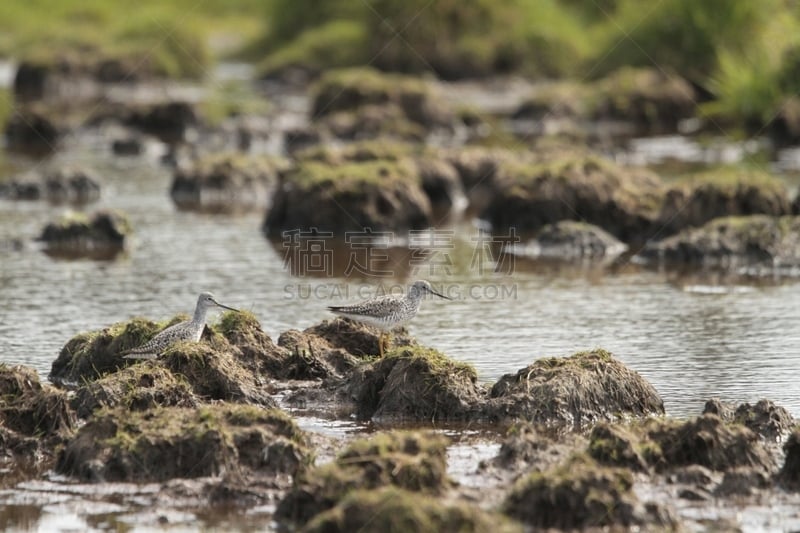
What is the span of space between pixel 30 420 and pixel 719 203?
16.0 m

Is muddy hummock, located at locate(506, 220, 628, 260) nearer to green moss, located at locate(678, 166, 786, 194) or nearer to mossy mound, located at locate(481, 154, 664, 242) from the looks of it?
mossy mound, located at locate(481, 154, 664, 242)

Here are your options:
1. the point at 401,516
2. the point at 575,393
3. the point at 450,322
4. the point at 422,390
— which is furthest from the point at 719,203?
the point at 401,516

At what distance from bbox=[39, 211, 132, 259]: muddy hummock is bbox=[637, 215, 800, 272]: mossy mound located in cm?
948

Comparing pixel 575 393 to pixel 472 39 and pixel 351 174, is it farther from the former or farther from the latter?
pixel 472 39

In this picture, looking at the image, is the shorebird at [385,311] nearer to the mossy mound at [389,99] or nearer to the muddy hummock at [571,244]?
the muddy hummock at [571,244]

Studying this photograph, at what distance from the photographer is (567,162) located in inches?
1129

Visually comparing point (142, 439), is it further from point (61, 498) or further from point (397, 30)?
point (397, 30)

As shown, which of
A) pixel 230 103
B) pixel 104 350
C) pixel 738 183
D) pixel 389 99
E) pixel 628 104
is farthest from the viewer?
pixel 230 103

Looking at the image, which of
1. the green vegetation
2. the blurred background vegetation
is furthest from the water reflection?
the green vegetation

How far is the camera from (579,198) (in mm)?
27250

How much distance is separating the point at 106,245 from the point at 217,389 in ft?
40.6

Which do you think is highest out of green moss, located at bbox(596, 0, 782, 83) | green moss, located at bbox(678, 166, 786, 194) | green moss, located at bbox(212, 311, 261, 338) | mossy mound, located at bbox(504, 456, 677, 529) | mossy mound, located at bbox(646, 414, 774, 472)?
green moss, located at bbox(596, 0, 782, 83)

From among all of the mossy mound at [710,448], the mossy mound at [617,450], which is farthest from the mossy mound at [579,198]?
the mossy mound at [617,450]

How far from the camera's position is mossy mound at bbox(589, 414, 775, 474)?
12117mm
